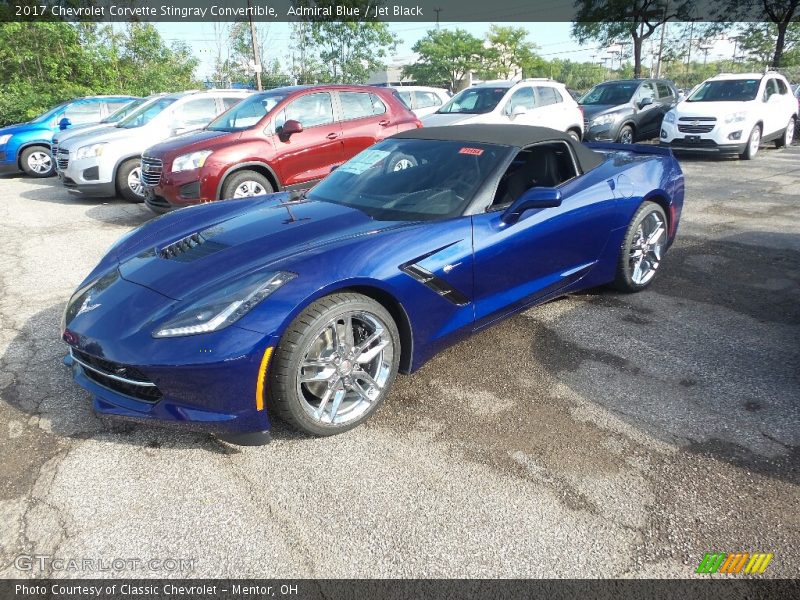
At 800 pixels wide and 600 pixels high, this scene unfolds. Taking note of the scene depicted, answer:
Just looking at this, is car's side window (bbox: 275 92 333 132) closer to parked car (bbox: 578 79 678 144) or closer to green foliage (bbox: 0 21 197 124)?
parked car (bbox: 578 79 678 144)

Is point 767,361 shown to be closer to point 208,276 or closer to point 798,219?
point 208,276

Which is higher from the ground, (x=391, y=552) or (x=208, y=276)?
(x=208, y=276)

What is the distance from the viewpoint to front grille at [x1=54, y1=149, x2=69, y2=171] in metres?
8.80

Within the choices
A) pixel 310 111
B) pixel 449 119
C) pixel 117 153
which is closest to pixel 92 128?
pixel 117 153

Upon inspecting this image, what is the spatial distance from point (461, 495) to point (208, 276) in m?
1.53

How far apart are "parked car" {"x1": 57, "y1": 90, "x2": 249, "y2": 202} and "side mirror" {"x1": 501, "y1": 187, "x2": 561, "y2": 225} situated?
6865mm

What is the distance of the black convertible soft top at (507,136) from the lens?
3.70m

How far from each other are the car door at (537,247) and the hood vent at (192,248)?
4.72ft

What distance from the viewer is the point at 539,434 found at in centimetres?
277

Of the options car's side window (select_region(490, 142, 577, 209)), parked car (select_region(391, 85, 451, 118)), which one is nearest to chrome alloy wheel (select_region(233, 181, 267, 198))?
car's side window (select_region(490, 142, 577, 209))

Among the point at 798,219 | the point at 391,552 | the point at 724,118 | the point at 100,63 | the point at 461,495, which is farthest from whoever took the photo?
the point at 100,63

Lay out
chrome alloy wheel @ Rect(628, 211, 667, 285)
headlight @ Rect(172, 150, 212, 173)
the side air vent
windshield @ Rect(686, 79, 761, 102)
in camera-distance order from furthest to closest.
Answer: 1. windshield @ Rect(686, 79, 761, 102)
2. headlight @ Rect(172, 150, 212, 173)
3. chrome alloy wheel @ Rect(628, 211, 667, 285)
4. the side air vent

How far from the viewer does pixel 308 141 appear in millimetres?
7234

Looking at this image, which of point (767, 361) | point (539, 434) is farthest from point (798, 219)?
point (539, 434)
